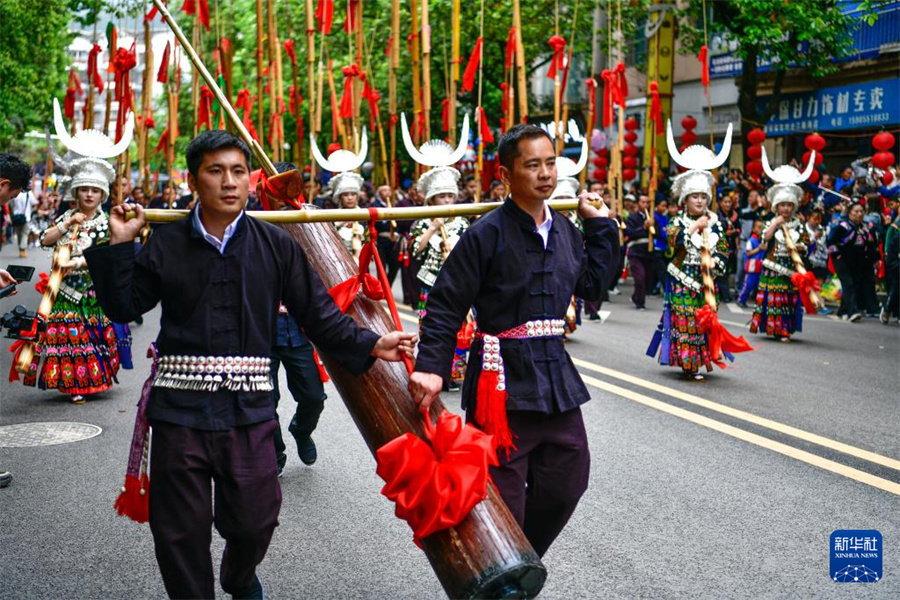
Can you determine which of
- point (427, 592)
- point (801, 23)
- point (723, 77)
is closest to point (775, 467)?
point (427, 592)

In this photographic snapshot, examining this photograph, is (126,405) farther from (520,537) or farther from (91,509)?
(520,537)

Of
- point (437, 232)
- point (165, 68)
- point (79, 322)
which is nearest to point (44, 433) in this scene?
point (79, 322)

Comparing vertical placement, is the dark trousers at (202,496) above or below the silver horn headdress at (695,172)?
below

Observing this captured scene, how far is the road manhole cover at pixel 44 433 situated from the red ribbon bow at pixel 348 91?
322 centimetres

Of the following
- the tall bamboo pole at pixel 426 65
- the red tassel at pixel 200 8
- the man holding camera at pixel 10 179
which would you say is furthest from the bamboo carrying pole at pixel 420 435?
the red tassel at pixel 200 8

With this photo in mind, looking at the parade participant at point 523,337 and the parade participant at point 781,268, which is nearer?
the parade participant at point 523,337

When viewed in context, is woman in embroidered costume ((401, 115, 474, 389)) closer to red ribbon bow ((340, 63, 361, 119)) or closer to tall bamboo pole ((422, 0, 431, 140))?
tall bamboo pole ((422, 0, 431, 140))

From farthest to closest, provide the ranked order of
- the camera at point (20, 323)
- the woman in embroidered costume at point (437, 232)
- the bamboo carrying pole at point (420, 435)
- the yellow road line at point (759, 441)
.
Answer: the woman in embroidered costume at point (437, 232), the yellow road line at point (759, 441), the camera at point (20, 323), the bamboo carrying pole at point (420, 435)

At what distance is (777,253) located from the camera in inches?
468

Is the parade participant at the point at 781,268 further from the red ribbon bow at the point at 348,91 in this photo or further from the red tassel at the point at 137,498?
the red tassel at the point at 137,498

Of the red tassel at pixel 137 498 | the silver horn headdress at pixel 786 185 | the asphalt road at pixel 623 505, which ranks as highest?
the silver horn headdress at pixel 786 185

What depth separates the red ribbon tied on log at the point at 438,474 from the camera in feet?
10.7

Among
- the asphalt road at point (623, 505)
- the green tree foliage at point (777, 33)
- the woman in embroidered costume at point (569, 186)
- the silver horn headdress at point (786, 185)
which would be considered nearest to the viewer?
the asphalt road at point (623, 505)

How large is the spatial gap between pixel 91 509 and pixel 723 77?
21477 millimetres
